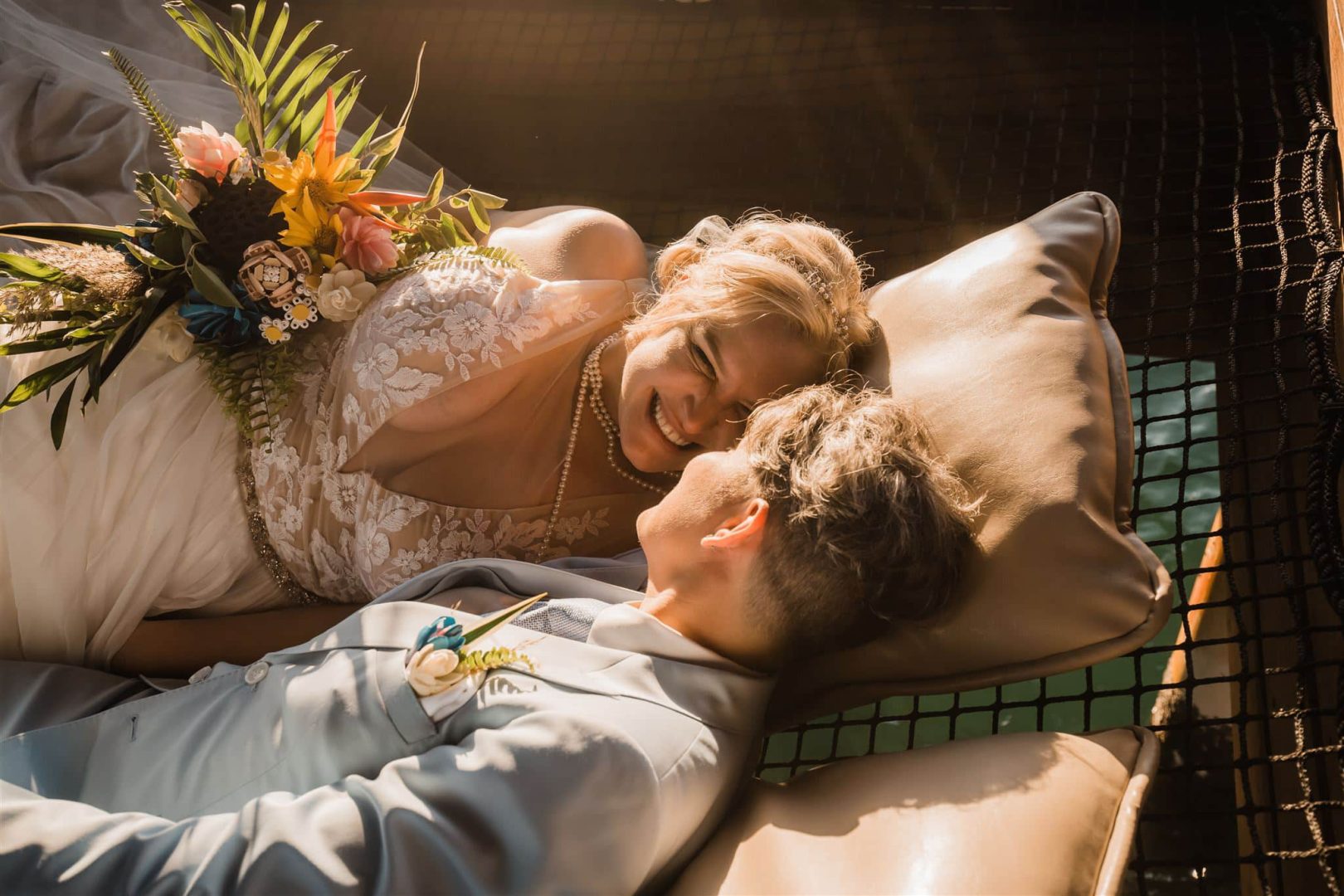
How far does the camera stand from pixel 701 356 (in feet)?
5.61

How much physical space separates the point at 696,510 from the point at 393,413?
0.60m

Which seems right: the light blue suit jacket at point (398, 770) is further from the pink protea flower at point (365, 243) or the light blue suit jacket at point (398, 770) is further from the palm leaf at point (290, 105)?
Answer: the palm leaf at point (290, 105)

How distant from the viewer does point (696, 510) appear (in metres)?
1.44

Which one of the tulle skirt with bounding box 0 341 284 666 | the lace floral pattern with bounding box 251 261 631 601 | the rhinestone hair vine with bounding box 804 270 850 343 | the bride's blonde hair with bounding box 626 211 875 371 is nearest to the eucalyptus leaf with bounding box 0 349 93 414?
the tulle skirt with bounding box 0 341 284 666

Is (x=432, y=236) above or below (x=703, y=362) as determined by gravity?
above

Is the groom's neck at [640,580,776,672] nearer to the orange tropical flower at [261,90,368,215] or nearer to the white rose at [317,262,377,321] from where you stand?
the white rose at [317,262,377,321]

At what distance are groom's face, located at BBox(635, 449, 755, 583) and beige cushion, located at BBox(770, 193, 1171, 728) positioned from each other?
0.30 m

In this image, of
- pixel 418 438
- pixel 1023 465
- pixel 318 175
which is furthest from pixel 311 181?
pixel 1023 465

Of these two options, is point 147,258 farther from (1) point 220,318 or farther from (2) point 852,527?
(2) point 852,527

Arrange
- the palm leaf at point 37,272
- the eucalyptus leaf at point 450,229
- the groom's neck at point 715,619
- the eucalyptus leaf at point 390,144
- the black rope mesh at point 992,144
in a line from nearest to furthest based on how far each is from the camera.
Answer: the groom's neck at point 715,619, the palm leaf at point 37,272, the eucalyptus leaf at point 390,144, the eucalyptus leaf at point 450,229, the black rope mesh at point 992,144

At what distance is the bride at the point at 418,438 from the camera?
5.67 ft

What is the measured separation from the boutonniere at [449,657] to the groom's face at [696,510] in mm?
218

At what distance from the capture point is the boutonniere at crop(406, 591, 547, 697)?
1.28 metres

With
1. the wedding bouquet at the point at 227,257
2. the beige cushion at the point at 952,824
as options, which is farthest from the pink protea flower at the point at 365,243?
the beige cushion at the point at 952,824
